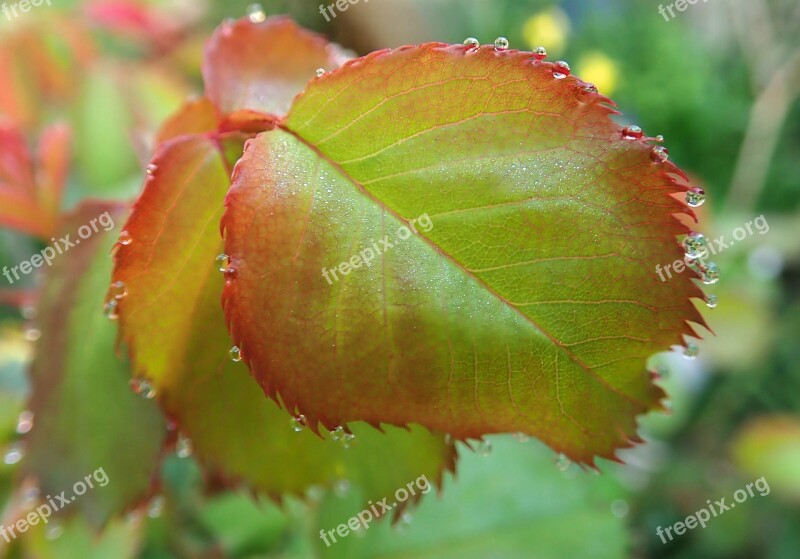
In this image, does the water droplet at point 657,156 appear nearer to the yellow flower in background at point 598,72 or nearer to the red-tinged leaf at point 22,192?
the red-tinged leaf at point 22,192

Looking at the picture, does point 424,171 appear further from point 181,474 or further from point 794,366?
point 794,366

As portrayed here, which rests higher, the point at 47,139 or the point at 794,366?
the point at 47,139

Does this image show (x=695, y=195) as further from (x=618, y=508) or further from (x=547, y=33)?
(x=547, y=33)

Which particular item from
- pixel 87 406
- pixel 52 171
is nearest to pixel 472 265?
pixel 87 406

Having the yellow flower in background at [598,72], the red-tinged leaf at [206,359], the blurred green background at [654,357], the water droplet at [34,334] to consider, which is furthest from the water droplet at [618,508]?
the yellow flower in background at [598,72]

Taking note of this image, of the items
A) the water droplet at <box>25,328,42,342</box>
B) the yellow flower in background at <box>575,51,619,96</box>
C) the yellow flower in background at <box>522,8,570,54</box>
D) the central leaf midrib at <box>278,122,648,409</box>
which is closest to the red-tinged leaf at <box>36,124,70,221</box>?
the water droplet at <box>25,328,42,342</box>

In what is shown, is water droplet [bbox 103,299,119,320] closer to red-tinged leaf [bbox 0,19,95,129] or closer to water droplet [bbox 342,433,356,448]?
water droplet [bbox 342,433,356,448]

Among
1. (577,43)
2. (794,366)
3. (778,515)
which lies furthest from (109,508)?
(577,43)
